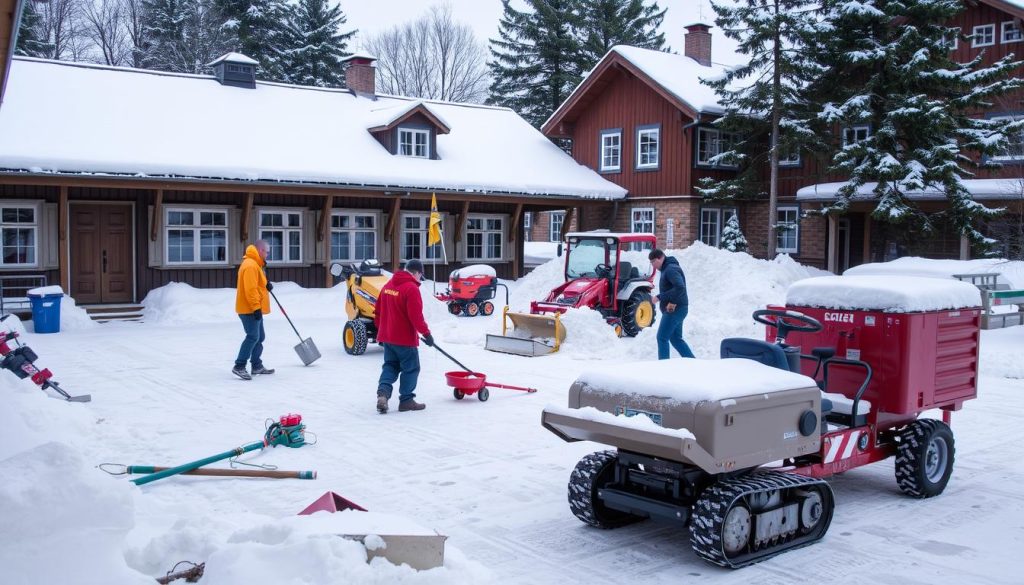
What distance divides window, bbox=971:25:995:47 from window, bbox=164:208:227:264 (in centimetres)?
1995

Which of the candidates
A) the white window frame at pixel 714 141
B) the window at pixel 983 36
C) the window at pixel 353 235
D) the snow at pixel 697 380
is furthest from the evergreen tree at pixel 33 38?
the snow at pixel 697 380

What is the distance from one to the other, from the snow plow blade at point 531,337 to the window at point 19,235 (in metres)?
10.7

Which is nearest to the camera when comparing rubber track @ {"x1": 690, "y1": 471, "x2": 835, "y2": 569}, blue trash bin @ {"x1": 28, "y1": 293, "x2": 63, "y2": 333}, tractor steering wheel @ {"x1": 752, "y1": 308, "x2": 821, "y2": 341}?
rubber track @ {"x1": 690, "y1": 471, "x2": 835, "y2": 569}

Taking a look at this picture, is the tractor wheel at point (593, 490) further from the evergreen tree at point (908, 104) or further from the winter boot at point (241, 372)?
the evergreen tree at point (908, 104)

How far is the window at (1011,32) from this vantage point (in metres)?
23.1

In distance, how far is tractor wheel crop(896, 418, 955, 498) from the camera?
6578 mm

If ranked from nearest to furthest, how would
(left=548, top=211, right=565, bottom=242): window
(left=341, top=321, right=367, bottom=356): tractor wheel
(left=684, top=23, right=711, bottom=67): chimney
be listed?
(left=341, top=321, right=367, bottom=356): tractor wheel → (left=684, top=23, right=711, bottom=67): chimney → (left=548, top=211, right=565, bottom=242): window

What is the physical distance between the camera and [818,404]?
5648 millimetres

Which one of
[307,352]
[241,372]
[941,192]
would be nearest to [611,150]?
[941,192]

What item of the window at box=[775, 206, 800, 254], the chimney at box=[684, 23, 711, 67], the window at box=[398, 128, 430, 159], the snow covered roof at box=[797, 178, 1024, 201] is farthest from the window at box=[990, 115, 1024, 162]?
the window at box=[398, 128, 430, 159]

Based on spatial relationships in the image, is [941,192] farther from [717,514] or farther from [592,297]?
[717,514]

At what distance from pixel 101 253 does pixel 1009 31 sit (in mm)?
23057

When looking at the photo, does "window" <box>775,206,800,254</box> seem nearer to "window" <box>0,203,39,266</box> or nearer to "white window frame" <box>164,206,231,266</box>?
"white window frame" <box>164,206,231,266</box>

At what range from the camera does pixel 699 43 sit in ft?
104
